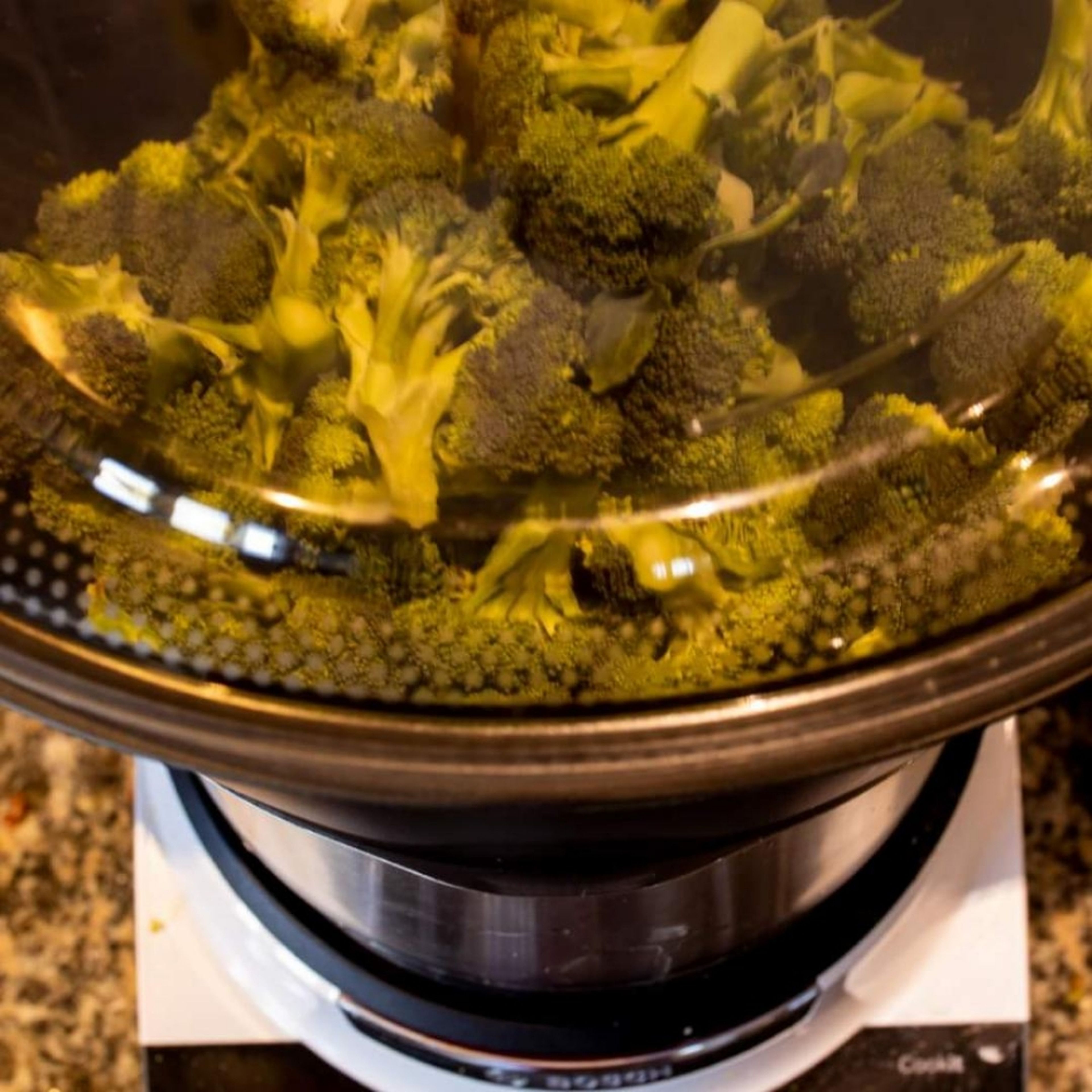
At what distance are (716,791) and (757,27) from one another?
319mm

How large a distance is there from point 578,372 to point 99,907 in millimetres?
566

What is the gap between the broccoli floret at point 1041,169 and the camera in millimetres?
501

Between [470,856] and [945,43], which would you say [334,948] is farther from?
[945,43]

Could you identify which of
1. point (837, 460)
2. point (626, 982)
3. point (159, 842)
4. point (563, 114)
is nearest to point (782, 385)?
point (837, 460)

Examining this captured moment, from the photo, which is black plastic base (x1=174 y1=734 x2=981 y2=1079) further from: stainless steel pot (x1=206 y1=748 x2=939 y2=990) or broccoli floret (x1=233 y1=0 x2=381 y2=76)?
broccoli floret (x1=233 y1=0 x2=381 y2=76)

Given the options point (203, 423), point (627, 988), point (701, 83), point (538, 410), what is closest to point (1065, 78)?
point (701, 83)

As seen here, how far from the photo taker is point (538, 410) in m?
0.47

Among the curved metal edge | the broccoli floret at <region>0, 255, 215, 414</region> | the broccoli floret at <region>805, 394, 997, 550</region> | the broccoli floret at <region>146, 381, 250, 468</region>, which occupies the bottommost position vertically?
the curved metal edge

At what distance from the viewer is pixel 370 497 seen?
18.8 inches

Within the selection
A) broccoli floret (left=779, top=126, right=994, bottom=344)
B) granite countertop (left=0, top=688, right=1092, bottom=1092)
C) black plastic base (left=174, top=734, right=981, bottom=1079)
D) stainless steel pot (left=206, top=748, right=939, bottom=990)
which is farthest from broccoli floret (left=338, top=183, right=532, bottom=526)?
granite countertop (left=0, top=688, right=1092, bottom=1092)

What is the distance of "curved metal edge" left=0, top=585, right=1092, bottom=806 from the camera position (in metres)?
0.41

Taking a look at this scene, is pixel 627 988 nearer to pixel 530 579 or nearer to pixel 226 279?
pixel 530 579

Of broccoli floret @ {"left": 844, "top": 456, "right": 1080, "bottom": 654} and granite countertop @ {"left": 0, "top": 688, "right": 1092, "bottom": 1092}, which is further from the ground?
broccoli floret @ {"left": 844, "top": 456, "right": 1080, "bottom": 654}

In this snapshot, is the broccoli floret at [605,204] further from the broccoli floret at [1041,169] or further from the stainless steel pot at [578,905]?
the stainless steel pot at [578,905]
